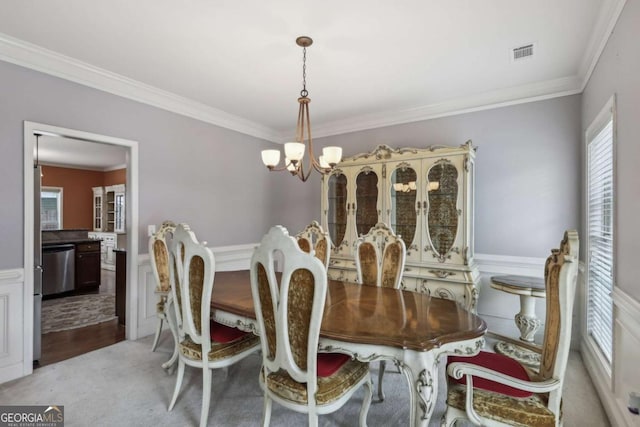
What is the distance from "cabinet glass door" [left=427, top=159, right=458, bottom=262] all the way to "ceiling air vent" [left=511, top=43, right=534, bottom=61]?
1.04m

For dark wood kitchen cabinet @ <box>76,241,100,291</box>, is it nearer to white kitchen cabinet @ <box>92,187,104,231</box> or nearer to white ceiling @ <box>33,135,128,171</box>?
white ceiling @ <box>33,135,128,171</box>

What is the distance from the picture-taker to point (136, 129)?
10.6 ft

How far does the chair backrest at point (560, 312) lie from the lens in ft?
4.30

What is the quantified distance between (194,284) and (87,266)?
4.67 meters

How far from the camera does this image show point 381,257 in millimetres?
2691

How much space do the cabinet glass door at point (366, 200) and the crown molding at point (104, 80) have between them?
1838 mm

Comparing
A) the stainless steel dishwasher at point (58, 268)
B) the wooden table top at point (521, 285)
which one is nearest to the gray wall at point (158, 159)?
the stainless steel dishwasher at point (58, 268)

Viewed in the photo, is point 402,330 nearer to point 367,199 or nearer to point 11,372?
point 367,199

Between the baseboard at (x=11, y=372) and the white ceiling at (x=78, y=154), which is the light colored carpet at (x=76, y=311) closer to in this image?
the baseboard at (x=11, y=372)

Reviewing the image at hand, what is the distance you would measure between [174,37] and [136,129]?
129 cm

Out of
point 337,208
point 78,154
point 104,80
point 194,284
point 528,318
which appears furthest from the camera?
point 78,154

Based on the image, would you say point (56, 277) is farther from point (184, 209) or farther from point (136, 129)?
point (136, 129)

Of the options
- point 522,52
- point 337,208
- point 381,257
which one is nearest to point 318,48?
point 522,52

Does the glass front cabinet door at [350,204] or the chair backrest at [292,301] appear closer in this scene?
the chair backrest at [292,301]
